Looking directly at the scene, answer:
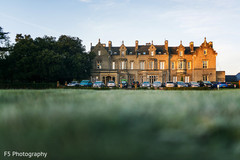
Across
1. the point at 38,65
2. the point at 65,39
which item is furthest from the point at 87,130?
the point at 65,39

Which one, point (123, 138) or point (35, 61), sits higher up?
point (35, 61)

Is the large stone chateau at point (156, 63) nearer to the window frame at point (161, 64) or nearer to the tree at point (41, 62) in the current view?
the window frame at point (161, 64)

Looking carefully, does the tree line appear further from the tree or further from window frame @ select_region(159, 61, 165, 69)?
window frame @ select_region(159, 61, 165, 69)

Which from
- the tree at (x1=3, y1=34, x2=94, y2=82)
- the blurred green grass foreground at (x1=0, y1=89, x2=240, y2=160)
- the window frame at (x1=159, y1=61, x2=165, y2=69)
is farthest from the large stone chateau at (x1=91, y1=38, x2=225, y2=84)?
the blurred green grass foreground at (x1=0, y1=89, x2=240, y2=160)

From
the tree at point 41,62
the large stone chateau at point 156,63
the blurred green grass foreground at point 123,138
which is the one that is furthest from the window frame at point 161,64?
the blurred green grass foreground at point 123,138

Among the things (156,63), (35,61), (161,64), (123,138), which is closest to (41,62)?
(35,61)

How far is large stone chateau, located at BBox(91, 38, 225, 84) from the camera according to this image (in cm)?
6281

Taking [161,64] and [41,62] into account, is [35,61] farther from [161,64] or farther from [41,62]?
[161,64]

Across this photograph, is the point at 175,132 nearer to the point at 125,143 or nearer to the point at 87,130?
the point at 125,143

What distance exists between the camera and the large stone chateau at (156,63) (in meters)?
62.8

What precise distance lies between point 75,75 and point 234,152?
5167 centimetres

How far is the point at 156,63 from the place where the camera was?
65312 mm

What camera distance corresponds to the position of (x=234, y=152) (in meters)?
1.98

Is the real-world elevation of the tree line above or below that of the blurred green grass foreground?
above
